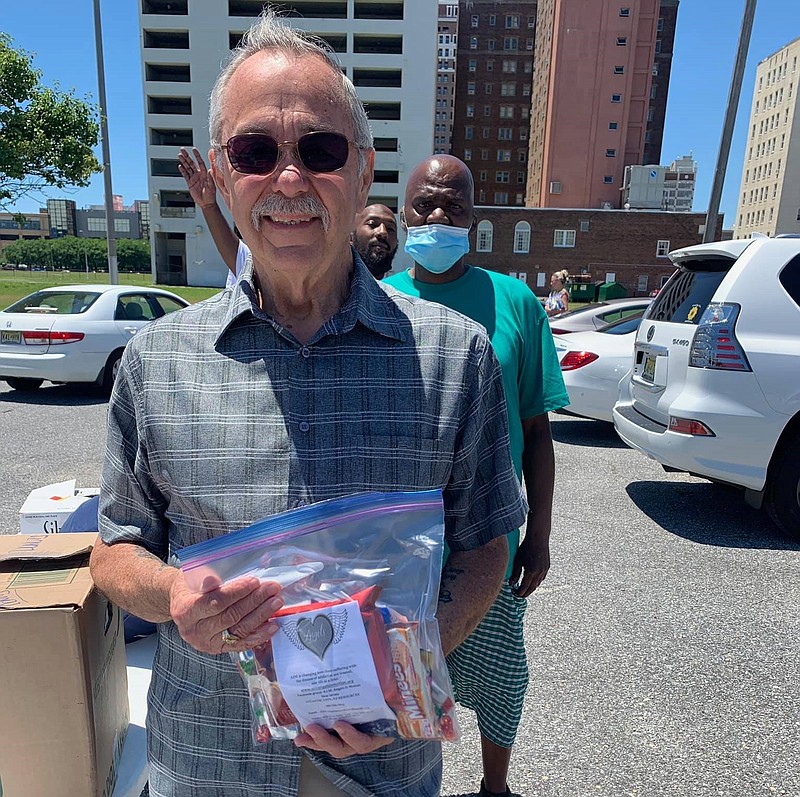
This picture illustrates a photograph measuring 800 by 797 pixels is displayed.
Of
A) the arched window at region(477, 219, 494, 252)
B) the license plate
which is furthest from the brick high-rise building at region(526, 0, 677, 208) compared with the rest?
the license plate

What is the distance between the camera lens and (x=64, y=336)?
926cm

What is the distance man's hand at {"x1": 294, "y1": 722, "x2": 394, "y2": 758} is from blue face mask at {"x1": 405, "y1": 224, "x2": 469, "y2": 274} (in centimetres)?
166

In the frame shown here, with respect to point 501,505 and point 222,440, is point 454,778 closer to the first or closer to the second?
point 501,505

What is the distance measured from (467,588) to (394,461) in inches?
12.4

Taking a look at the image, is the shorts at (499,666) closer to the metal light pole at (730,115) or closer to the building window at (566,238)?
the metal light pole at (730,115)

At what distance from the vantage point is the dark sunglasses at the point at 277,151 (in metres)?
1.29

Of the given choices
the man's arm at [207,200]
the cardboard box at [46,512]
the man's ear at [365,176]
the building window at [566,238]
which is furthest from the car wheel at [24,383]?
the building window at [566,238]

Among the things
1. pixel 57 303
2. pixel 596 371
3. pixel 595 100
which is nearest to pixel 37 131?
pixel 57 303

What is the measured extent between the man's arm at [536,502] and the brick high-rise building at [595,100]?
60.1 metres

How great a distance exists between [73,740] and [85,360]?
28.4 feet

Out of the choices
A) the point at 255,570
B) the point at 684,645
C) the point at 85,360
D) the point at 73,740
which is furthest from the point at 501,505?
the point at 85,360

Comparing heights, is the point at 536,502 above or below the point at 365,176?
below

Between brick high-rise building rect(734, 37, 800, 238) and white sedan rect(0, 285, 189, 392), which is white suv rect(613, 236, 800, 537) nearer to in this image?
white sedan rect(0, 285, 189, 392)

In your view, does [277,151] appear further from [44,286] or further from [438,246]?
[44,286]
